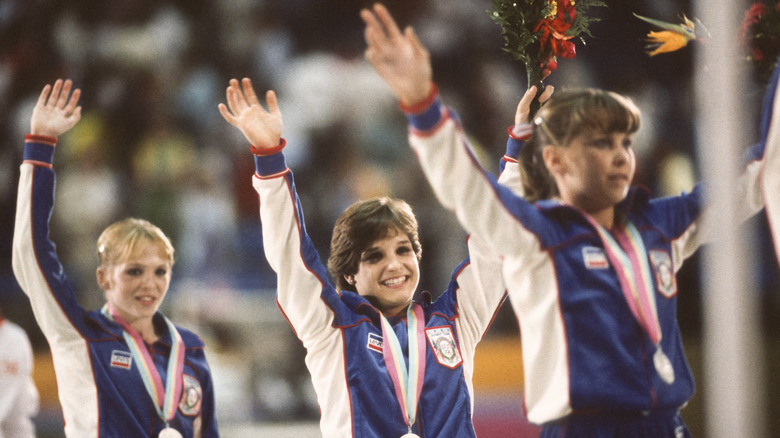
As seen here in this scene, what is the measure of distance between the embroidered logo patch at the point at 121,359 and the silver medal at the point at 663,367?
7.62 feet

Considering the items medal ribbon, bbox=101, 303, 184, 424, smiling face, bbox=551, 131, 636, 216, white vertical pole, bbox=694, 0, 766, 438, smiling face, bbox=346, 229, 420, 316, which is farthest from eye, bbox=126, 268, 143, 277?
Answer: white vertical pole, bbox=694, 0, 766, 438

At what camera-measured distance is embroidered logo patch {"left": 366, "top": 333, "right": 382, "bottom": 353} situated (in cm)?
314

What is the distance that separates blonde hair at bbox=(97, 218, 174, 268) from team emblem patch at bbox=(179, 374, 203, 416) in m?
A: 0.56

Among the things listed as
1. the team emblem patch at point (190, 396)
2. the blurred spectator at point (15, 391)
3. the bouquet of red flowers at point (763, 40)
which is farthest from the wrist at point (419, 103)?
the blurred spectator at point (15, 391)

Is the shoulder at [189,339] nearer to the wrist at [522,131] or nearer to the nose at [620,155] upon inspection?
the wrist at [522,131]

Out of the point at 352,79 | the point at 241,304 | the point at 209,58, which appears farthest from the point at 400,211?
the point at 209,58

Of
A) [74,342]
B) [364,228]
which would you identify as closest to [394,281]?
[364,228]

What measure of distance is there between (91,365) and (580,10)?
96.4 inches

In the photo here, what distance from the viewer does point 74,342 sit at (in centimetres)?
362

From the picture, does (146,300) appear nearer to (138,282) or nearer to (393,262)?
(138,282)

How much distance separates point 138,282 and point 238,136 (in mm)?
5461

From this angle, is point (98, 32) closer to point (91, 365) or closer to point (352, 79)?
point (352, 79)

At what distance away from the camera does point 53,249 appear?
11.5 ft

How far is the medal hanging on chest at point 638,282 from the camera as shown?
225 centimetres
